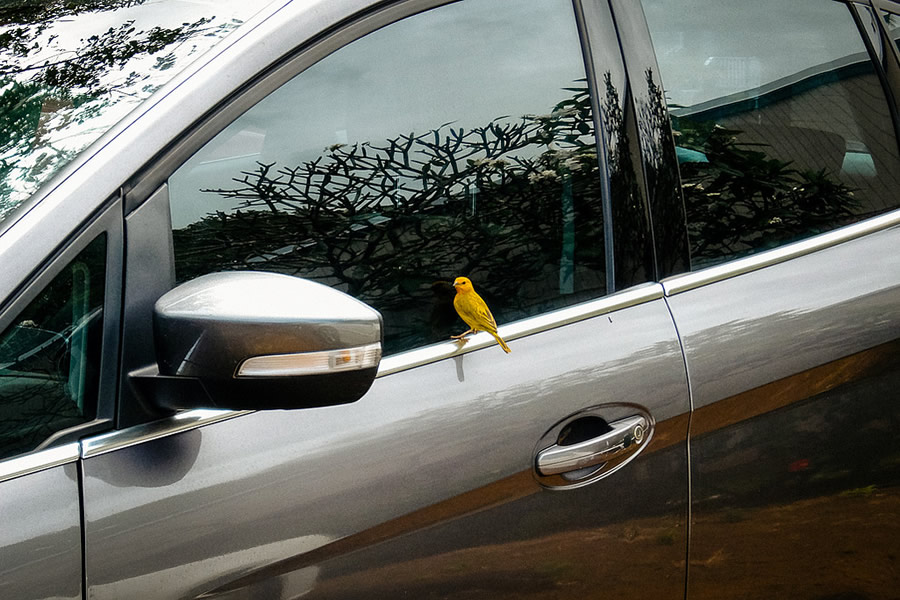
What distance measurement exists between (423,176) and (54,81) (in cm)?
59

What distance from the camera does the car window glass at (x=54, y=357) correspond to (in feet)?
4.20

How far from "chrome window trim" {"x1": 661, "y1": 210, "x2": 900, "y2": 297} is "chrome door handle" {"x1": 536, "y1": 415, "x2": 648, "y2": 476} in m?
0.28

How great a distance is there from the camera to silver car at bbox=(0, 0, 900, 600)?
1.28 metres

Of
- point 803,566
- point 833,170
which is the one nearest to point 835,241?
point 833,170

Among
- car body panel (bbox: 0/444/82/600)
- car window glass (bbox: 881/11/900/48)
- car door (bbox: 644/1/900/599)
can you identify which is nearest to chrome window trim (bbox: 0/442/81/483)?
car body panel (bbox: 0/444/82/600)

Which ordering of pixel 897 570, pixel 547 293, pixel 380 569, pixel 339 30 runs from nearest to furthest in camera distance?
pixel 380 569 < pixel 339 30 < pixel 547 293 < pixel 897 570

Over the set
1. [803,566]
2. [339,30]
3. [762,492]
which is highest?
[339,30]

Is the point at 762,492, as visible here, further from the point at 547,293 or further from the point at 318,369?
the point at 318,369

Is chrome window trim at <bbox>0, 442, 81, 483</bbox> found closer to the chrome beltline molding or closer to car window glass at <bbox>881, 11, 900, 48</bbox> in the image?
the chrome beltline molding

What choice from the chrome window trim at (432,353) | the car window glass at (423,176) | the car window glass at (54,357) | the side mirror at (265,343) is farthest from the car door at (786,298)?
the car window glass at (54,357)

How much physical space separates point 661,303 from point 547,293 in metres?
0.22

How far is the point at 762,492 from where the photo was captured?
1.83 metres

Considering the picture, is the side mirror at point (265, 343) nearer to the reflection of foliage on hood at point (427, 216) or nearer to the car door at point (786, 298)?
the reflection of foliage on hood at point (427, 216)

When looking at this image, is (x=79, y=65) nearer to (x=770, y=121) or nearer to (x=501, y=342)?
(x=501, y=342)
